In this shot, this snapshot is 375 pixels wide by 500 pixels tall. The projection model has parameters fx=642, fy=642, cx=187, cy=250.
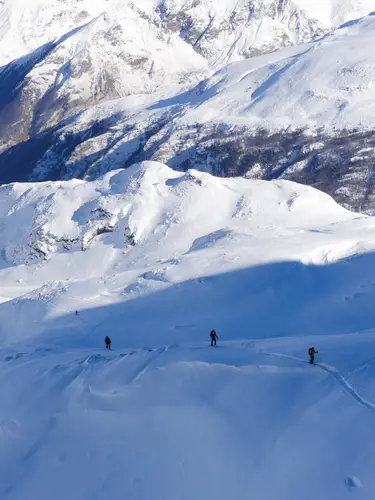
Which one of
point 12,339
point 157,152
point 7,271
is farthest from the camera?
point 157,152

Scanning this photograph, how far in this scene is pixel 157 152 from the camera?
14700cm

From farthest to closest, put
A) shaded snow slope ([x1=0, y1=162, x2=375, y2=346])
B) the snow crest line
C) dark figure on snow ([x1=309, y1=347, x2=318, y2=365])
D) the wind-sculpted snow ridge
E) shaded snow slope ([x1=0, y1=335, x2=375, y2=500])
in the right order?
the wind-sculpted snow ridge
shaded snow slope ([x1=0, y1=162, x2=375, y2=346])
dark figure on snow ([x1=309, y1=347, x2=318, y2=365])
the snow crest line
shaded snow slope ([x1=0, y1=335, x2=375, y2=500])

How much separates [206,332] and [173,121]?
12772 centimetres

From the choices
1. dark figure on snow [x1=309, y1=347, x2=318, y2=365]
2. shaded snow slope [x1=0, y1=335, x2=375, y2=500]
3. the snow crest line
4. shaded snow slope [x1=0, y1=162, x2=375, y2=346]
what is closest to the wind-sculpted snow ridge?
shaded snow slope [x1=0, y1=162, x2=375, y2=346]

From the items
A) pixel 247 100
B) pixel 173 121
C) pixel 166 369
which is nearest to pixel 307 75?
pixel 247 100

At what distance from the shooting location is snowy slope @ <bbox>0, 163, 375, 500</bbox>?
20.0 m

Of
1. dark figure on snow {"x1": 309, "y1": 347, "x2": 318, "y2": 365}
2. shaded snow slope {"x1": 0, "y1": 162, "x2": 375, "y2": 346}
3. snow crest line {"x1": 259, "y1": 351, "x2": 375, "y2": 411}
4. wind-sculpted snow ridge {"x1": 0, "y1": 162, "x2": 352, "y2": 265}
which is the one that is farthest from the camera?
wind-sculpted snow ridge {"x1": 0, "y1": 162, "x2": 352, "y2": 265}

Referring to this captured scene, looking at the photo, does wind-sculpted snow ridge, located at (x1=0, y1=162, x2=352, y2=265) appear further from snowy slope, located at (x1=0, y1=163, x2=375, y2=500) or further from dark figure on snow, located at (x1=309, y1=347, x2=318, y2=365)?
dark figure on snow, located at (x1=309, y1=347, x2=318, y2=365)

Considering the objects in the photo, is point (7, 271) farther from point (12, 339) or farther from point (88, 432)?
point (88, 432)

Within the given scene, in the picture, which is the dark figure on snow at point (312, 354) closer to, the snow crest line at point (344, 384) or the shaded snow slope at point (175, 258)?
the snow crest line at point (344, 384)

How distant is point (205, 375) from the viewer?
25516mm

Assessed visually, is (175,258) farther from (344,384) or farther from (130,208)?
(344,384)

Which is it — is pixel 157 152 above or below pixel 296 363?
below

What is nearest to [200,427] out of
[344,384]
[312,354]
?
[312,354]
